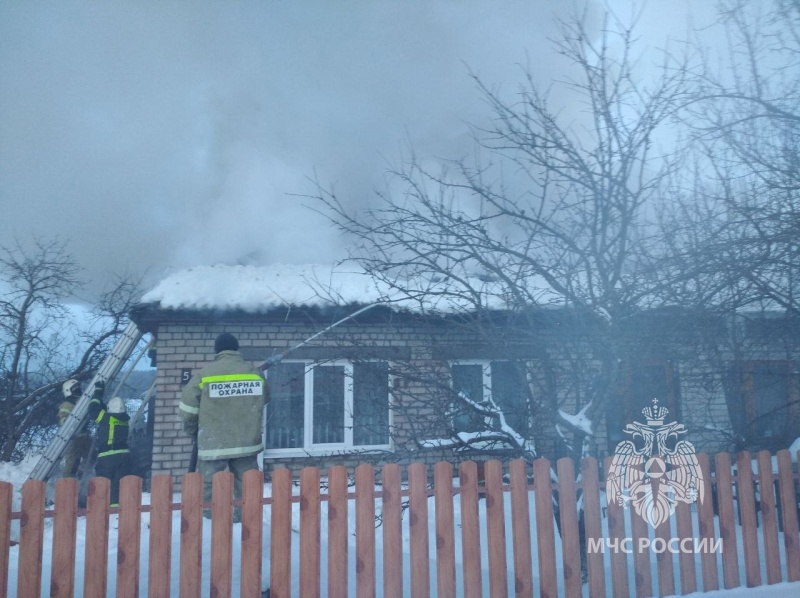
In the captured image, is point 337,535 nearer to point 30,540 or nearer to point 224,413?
point 30,540

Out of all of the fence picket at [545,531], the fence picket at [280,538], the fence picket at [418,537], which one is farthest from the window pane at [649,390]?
the fence picket at [280,538]

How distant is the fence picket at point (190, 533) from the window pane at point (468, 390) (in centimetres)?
173

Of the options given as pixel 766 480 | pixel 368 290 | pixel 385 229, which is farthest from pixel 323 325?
pixel 766 480

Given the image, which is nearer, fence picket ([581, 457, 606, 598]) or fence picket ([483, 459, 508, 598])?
fence picket ([483, 459, 508, 598])

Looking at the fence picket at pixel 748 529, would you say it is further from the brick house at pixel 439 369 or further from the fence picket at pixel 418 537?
the fence picket at pixel 418 537

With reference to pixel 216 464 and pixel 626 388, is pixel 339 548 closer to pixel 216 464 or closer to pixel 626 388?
pixel 216 464

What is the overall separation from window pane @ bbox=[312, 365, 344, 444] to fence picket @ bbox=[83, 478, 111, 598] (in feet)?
15.4

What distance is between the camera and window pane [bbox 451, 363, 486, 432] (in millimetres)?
4191

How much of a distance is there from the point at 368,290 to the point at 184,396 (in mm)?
3099

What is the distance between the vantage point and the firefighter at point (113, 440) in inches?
261

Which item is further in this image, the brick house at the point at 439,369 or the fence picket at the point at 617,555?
the brick house at the point at 439,369

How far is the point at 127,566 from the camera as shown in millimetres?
3219

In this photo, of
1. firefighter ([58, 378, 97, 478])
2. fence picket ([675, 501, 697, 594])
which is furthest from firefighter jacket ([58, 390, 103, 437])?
fence picket ([675, 501, 697, 594])

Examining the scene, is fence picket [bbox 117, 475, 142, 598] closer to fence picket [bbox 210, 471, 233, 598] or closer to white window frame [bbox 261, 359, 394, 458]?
fence picket [bbox 210, 471, 233, 598]
